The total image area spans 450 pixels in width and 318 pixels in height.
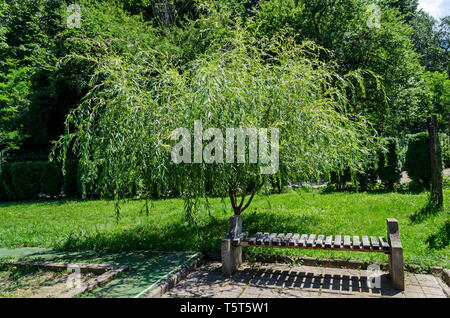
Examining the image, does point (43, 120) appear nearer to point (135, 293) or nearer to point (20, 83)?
point (20, 83)

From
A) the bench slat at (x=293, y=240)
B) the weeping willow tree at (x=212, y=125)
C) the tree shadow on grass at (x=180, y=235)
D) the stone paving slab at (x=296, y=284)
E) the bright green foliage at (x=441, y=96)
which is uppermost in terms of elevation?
the bright green foliage at (x=441, y=96)

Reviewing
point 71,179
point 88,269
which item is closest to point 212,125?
point 88,269

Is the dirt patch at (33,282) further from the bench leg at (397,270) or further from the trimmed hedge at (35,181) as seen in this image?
the trimmed hedge at (35,181)

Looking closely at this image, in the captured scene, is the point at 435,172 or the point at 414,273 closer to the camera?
the point at 414,273

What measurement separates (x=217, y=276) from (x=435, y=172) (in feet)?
16.4

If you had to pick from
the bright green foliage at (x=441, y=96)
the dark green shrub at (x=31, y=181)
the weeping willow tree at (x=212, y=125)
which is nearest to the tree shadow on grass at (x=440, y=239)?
the weeping willow tree at (x=212, y=125)

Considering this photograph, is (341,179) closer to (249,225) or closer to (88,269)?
(249,225)

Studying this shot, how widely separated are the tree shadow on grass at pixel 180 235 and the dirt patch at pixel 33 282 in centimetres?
104

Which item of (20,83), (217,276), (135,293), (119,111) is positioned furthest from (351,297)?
(20,83)

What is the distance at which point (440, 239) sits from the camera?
545 cm

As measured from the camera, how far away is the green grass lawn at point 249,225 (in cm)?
555

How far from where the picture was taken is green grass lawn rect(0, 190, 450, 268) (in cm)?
Answer: 555

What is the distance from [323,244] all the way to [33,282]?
3.76 metres
